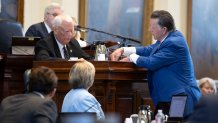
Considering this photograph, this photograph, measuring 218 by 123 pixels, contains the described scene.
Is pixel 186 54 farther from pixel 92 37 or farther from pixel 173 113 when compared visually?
pixel 92 37

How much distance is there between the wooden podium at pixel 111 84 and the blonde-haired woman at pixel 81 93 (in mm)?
695

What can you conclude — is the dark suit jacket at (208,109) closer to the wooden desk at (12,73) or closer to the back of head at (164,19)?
the back of head at (164,19)

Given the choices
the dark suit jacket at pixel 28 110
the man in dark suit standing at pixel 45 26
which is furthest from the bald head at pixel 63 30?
the dark suit jacket at pixel 28 110

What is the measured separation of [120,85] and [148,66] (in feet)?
1.15

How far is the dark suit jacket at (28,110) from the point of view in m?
4.26

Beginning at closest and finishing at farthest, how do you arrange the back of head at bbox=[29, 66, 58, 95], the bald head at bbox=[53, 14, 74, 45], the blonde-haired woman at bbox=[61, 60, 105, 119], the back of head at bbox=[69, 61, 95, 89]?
the back of head at bbox=[29, 66, 58, 95] < the blonde-haired woman at bbox=[61, 60, 105, 119] < the back of head at bbox=[69, 61, 95, 89] < the bald head at bbox=[53, 14, 74, 45]

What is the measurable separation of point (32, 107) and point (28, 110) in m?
0.03

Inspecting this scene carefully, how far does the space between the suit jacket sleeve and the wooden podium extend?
1764 mm

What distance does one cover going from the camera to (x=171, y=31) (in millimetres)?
6469

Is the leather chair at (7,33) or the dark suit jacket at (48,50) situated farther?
the leather chair at (7,33)

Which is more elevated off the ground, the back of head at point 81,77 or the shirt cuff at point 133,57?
the shirt cuff at point 133,57

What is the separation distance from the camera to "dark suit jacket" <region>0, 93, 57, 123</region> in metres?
4.26

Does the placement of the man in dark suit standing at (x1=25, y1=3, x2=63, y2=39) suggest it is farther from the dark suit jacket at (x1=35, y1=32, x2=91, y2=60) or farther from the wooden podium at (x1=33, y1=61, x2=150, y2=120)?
the wooden podium at (x1=33, y1=61, x2=150, y2=120)

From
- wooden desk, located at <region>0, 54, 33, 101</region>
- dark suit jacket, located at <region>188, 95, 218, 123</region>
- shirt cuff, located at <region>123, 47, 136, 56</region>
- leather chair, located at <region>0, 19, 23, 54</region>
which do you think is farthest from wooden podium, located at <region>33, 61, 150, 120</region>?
dark suit jacket, located at <region>188, 95, 218, 123</region>
